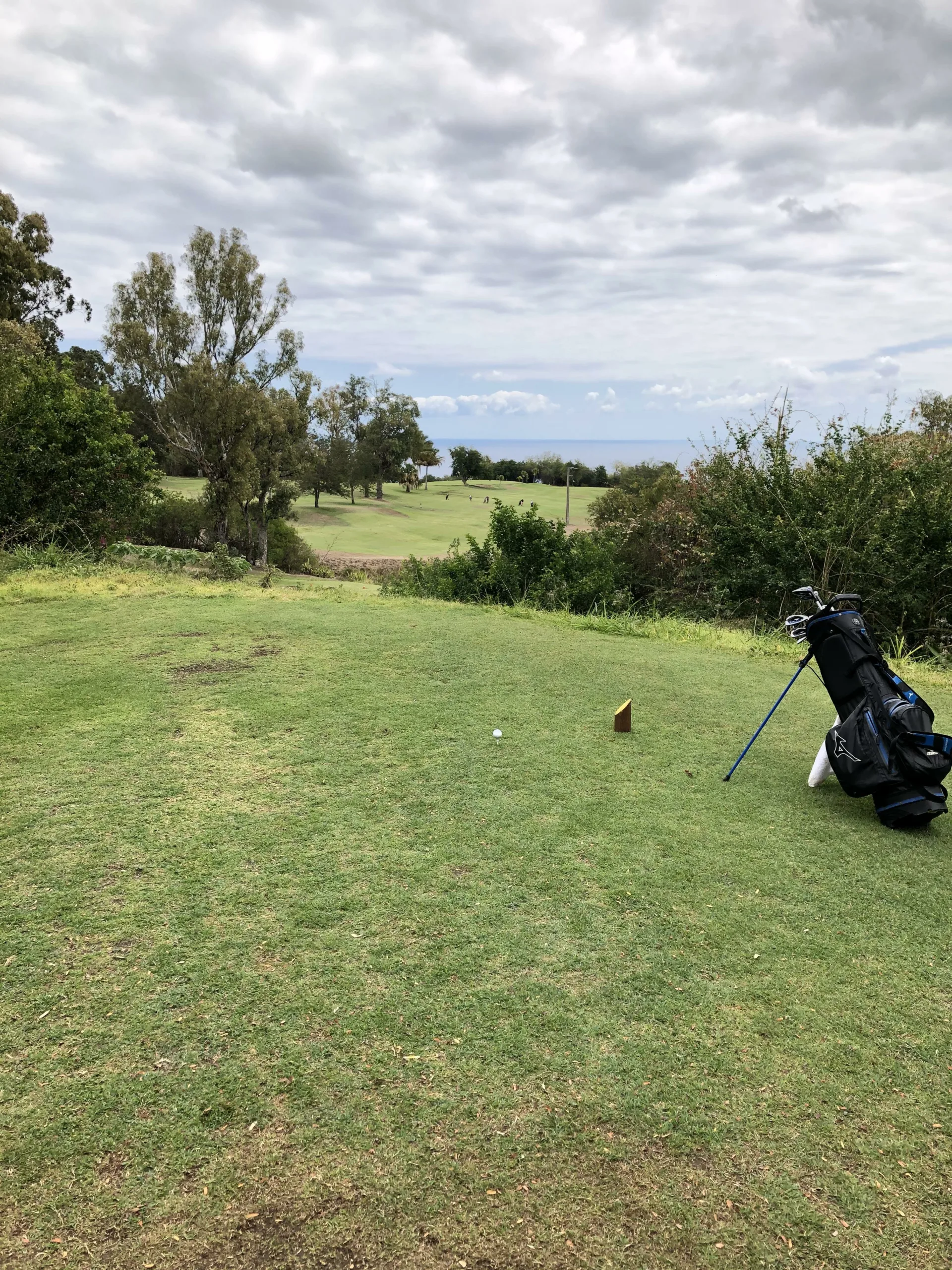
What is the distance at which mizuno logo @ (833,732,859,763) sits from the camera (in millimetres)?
3795

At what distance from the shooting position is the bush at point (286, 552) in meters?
29.9

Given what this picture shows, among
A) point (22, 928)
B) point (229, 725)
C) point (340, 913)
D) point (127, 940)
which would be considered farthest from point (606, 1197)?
point (229, 725)

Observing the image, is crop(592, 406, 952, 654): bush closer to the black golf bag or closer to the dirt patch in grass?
the black golf bag

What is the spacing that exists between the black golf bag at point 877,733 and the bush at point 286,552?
26568 millimetres

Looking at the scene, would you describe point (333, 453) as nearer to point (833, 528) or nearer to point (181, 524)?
point (181, 524)

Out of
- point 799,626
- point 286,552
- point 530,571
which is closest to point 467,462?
point 286,552

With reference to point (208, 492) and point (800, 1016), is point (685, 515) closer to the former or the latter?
point (800, 1016)

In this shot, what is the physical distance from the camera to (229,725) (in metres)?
4.80

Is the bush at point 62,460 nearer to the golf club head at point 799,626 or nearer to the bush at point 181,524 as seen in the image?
the golf club head at point 799,626

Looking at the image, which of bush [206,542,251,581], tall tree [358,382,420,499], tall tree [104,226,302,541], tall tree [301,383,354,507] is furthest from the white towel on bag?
tall tree [358,382,420,499]

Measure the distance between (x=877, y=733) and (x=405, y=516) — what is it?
4920 cm

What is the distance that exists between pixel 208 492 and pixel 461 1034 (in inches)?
1056

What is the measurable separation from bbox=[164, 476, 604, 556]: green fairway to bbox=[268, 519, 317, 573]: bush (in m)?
3.39

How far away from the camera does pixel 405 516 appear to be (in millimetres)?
51625
